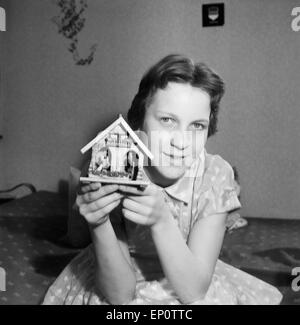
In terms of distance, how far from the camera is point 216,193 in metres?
0.73

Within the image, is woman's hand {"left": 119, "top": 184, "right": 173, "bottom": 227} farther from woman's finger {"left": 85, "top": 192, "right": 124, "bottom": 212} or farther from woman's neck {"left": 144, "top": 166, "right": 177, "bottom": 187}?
woman's neck {"left": 144, "top": 166, "right": 177, "bottom": 187}

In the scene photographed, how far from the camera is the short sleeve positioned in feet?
2.32

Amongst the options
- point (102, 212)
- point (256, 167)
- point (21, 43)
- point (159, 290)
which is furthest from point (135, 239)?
point (21, 43)

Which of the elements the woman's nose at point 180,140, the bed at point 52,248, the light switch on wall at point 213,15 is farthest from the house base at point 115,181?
the light switch on wall at point 213,15

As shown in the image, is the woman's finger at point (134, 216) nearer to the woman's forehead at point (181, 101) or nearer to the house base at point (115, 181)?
the house base at point (115, 181)

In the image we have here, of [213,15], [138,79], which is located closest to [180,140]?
[138,79]

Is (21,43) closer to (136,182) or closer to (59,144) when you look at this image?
(59,144)

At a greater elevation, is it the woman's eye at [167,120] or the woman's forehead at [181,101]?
the woman's forehead at [181,101]

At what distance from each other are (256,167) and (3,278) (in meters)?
0.67

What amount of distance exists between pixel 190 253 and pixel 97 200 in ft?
0.61

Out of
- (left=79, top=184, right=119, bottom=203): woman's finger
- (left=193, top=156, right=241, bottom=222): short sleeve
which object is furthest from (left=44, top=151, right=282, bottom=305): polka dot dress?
(left=79, top=184, right=119, bottom=203): woman's finger

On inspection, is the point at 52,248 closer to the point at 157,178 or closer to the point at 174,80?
the point at 157,178

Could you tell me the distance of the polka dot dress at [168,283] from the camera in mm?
688

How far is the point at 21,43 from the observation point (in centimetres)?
91
